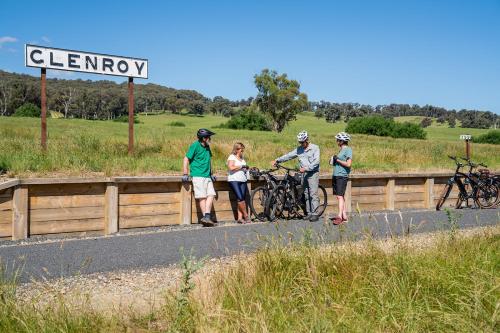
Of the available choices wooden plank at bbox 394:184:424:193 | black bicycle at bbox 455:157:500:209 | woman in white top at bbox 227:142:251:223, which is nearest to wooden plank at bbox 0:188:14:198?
woman in white top at bbox 227:142:251:223

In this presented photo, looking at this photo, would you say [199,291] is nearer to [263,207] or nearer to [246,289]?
[246,289]

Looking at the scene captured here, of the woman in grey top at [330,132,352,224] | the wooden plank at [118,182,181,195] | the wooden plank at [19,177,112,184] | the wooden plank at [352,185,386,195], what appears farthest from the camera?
the wooden plank at [352,185,386,195]

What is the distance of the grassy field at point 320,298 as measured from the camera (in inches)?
184

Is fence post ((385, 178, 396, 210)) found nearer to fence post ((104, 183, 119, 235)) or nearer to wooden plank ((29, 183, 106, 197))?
fence post ((104, 183, 119, 235))

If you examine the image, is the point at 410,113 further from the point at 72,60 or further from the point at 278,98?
the point at 72,60

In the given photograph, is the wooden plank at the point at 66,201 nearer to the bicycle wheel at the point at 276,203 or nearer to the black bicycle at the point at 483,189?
the bicycle wheel at the point at 276,203

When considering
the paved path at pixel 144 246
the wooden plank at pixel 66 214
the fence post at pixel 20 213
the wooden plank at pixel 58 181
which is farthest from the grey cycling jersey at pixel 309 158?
the fence post at pixel 20 213

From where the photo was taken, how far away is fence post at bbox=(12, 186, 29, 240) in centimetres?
895

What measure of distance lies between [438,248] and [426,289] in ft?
5.26

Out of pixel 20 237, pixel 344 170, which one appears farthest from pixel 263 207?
pixel 20 237

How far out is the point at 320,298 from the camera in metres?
→ 5.33

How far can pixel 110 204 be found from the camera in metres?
9.97

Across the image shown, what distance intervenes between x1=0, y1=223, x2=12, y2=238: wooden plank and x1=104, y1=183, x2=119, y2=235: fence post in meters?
1.65

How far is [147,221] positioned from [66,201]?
1621mm
